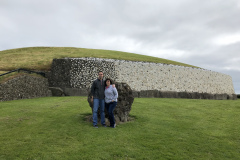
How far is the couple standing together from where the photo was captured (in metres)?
8.38

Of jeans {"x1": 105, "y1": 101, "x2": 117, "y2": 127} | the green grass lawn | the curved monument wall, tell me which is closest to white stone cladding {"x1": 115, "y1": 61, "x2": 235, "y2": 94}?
the curved monument wall

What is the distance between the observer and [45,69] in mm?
23812

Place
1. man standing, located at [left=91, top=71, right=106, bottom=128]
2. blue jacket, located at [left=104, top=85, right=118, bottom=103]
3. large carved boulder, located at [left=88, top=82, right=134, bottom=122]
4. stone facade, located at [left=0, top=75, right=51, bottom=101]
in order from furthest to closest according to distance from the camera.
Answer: stone facade, located at [left=0, top=75, right=51, bottom=101] → large carved boulder, located at [left=88, top=82, right=134, bottom=122] → man standing, located at [left=91, top=71, right=106, bottom=128] → blue jacket, located at [left=104, top=85, right=118, bottom=103]

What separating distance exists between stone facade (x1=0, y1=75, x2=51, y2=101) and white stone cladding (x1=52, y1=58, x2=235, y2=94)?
1.90 meters

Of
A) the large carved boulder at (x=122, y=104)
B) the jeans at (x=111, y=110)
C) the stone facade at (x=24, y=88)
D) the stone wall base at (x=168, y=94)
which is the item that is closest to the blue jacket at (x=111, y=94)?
the jeans at (x=111, y=110)

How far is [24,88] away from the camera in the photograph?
736 inches

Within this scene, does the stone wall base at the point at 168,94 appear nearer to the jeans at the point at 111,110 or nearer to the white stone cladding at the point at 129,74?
the white stone cladding at the point at 129,74

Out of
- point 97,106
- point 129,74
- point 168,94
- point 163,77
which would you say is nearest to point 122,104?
point 97,106

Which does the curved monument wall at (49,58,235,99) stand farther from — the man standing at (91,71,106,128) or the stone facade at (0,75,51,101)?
the man standing at (91,71,106,128)

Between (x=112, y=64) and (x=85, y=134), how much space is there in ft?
53.8

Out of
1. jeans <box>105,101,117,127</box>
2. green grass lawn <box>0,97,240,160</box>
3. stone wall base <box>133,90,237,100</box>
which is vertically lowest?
green grass lawn <box>0,97,240,160</box>

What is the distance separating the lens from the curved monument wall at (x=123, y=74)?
2236 cm

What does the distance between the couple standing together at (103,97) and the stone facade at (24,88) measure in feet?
37.7

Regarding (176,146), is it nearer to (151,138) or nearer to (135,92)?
(151,138)
